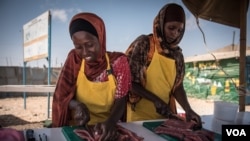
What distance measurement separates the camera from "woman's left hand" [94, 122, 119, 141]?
1155mm

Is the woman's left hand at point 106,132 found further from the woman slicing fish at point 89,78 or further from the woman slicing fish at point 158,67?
the woman slicing fish at point 158,67

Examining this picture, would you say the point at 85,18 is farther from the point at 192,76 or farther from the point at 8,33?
the point at 192,76

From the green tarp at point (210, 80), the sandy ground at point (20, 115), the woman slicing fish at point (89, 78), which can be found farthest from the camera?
the green tarp at point (210, 80)

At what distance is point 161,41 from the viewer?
2.00 metres

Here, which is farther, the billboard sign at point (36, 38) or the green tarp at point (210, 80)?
the green tarp at point (210, 80)

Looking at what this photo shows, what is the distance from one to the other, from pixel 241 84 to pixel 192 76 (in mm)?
7223

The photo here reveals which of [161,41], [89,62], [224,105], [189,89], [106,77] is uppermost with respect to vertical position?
[161,41]

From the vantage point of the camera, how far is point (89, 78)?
5.44 feet

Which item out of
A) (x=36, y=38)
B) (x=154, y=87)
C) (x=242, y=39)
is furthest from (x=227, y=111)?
(x=36, y=38)

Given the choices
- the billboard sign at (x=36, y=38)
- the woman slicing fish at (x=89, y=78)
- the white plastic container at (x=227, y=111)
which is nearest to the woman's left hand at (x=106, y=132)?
the woman slicing fish at (x=89, y=78)

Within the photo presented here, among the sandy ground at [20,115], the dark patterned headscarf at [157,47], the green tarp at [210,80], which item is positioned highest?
the dark patterned headscarf at [157,47]

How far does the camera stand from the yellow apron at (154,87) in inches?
78.1

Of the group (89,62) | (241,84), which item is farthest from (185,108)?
(89,62)

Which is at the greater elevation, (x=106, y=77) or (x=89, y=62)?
(x=89, y=62)
